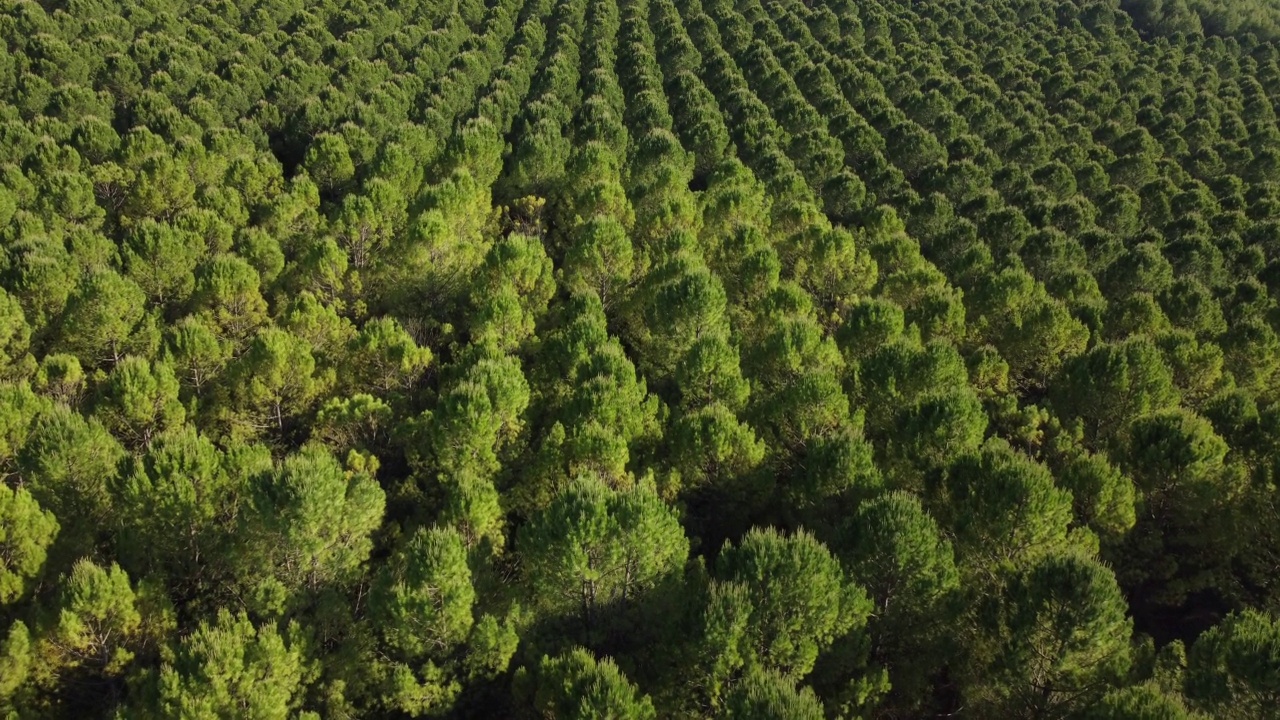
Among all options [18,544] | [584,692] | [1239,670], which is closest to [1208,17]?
[1239,670]

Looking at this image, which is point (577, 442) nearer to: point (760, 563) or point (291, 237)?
point (760, 563)

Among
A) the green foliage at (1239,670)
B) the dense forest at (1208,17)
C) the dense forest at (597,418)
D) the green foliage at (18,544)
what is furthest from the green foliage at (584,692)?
the dense forest at (1208,17)

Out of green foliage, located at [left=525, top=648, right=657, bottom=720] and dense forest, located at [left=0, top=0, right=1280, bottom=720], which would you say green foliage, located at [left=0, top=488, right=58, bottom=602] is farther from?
green foliage, located at [left=525, top=648, right=657, bottom=720]

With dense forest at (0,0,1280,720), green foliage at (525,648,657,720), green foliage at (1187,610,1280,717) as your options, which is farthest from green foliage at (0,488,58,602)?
green foliage at (1187,610,1280,717)

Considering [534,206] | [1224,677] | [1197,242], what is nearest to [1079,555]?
[1224,677]

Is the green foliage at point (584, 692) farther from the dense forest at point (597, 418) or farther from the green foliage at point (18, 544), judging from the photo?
the green foliage at point (18, 544)

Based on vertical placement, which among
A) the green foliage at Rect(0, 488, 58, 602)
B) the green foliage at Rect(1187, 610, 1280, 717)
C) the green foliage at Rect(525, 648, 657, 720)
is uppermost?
the green foliage at Rect(1187, 610, 1280, 717)

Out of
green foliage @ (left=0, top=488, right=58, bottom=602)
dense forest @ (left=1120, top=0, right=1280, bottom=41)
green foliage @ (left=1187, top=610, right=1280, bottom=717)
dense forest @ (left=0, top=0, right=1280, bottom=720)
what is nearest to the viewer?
green foliage @ (left=1187, top=610, right=1280, bottom=717)

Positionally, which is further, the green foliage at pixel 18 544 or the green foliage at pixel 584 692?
the green foliage at pixel 18 544
